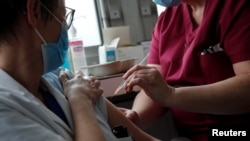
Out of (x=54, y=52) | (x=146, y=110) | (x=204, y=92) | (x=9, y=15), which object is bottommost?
(x=146, y=110)

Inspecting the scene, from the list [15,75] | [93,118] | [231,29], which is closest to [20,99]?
[15,75]

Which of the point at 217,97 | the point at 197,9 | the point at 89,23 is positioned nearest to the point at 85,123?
the point at 217,97

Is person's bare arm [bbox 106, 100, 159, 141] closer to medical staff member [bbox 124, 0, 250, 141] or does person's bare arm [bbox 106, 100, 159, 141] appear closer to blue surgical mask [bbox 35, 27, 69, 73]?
medical staff member [bbox 124, 0, 250, 141]

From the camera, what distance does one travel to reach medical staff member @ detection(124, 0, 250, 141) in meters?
1.31

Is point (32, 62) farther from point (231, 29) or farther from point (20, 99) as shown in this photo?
point (231, 29)

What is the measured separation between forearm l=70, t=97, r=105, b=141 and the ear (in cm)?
26

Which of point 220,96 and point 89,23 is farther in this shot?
point 89,23

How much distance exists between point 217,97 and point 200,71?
0.51 ft

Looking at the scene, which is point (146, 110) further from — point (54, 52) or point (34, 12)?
point (34, 12)

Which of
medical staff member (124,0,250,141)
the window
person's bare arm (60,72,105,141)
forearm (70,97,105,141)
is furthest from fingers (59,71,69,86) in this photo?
the window

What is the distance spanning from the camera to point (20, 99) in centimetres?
88

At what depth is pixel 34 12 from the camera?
0.96 meters

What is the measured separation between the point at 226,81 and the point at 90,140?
2.10 feet

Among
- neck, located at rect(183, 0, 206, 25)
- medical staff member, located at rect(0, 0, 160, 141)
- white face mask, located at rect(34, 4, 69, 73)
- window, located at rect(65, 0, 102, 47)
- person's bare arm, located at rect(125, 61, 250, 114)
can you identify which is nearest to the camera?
medical staff member, located at rect(0, 0, 160, 141)
